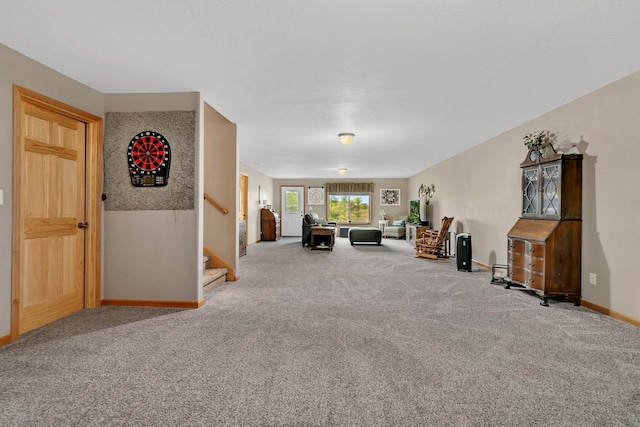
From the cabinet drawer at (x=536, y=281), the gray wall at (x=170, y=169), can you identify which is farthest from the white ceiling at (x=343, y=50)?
the cabinet drawer at (x=536, y=281)

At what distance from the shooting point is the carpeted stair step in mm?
4086

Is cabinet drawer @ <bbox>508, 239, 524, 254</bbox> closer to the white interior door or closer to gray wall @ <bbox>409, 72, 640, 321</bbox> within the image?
gray wall @ <bbox>409, 72, 640, 321</bbox>

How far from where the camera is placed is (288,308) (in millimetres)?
3381

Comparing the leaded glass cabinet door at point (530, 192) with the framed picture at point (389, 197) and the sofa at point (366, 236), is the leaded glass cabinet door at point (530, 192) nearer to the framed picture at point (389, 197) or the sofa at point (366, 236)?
the sofa at point (366, 236)

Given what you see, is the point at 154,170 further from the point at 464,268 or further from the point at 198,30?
the point at 464,268

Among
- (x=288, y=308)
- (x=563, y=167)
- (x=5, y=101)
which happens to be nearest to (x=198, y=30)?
(x=5, y=101)

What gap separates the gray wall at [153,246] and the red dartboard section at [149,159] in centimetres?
8

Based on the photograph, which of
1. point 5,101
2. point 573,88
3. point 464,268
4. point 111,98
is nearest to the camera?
point 5,101

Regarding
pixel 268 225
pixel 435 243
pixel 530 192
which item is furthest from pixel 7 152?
pixel 268 225

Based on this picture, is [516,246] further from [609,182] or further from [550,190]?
[609,182]

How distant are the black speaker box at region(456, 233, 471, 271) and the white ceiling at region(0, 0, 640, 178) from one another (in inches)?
83.2

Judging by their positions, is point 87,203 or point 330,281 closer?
point 87,203

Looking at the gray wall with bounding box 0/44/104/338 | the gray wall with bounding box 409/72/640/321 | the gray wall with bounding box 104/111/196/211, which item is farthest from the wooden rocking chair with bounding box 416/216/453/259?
the gray wall with bounding box 0/44/104/338

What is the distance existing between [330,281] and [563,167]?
10.6ft
